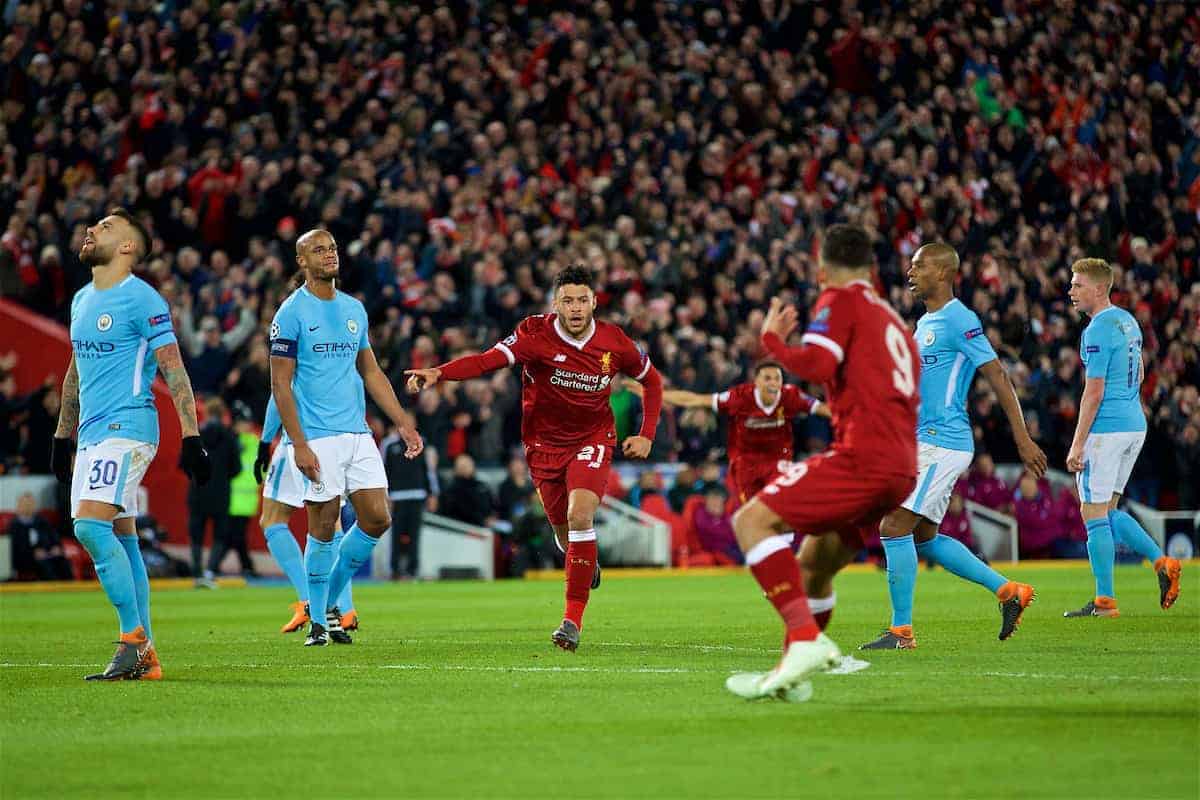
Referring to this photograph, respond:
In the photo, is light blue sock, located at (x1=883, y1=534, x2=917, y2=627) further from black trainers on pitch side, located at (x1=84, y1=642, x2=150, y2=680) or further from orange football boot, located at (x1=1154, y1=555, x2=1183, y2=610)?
black trainers on pitch side, located at (x1=84, y1=642, x2=150, y2=680)

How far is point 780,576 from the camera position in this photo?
Answer: 768 cm

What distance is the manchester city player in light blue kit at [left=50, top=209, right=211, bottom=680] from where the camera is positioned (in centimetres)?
947

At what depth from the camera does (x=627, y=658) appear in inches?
408

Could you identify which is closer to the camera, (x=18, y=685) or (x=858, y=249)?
(x=858, y=249)

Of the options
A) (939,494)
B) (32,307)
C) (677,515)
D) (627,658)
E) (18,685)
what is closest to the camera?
(18,685)

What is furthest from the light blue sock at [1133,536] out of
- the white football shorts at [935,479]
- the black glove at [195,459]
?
the black glove at [195,459]

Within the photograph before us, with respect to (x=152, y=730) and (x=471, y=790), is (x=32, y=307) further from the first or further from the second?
(x=471, y=790)

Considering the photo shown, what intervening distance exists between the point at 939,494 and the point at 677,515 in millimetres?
12887

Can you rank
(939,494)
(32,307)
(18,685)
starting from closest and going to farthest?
(18,685)
(939,494)
(32,307)

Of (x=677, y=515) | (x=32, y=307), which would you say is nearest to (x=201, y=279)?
(x=32, y=307)

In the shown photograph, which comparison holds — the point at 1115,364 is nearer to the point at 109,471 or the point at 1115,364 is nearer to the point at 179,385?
the point at 179,385

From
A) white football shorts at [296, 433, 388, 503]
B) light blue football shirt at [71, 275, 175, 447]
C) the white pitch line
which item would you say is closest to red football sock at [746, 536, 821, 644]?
the white pitch line

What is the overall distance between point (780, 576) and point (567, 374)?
13.8ft

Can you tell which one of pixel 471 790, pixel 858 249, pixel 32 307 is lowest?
pixel 471 790
